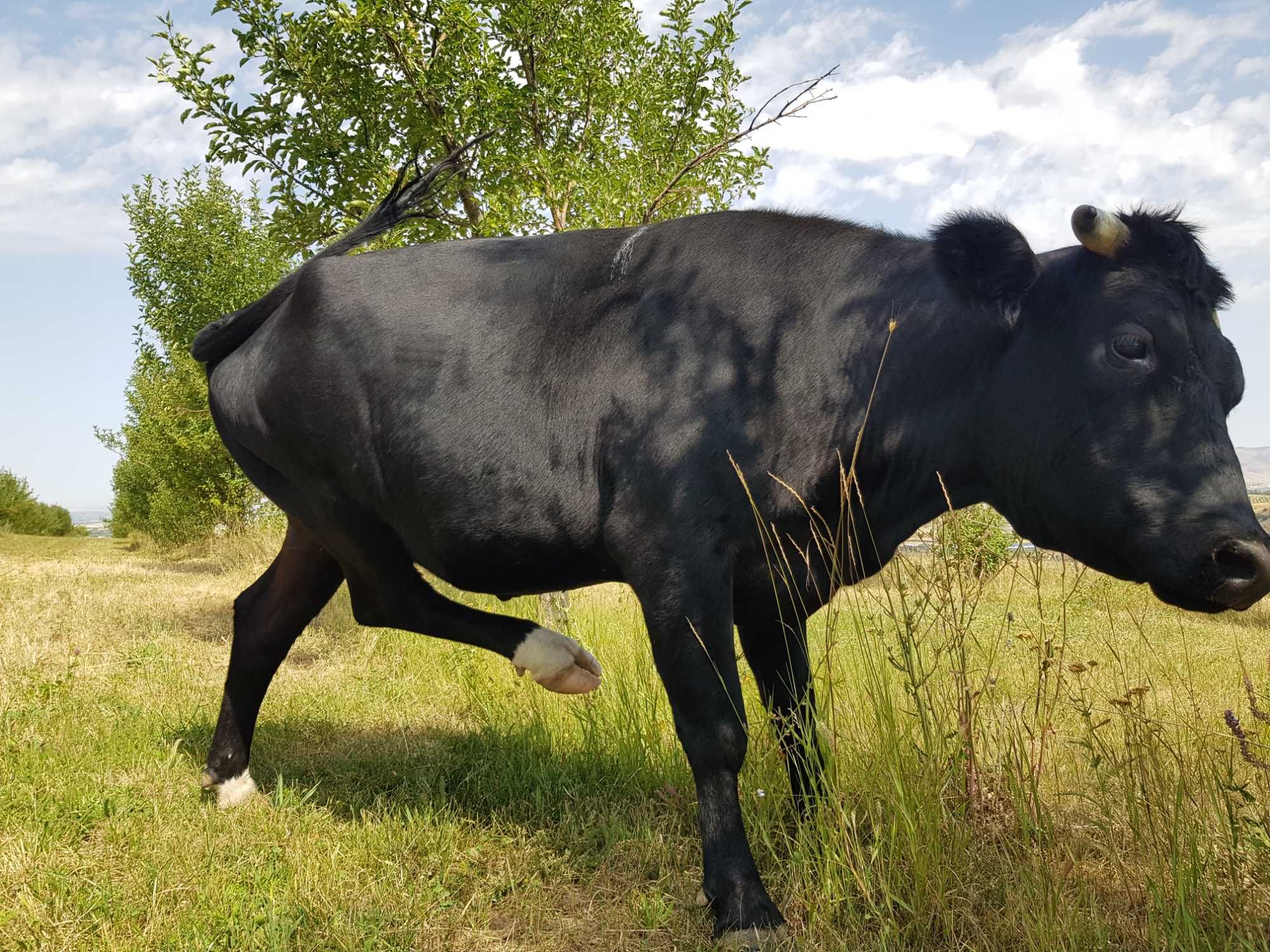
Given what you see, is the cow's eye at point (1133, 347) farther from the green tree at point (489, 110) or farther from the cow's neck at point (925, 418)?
the green tree at point (489, 110)

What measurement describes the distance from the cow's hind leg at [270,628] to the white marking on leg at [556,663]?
121 centimetres

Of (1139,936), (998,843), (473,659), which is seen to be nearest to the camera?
(1139,936)

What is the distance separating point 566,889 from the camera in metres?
3.39

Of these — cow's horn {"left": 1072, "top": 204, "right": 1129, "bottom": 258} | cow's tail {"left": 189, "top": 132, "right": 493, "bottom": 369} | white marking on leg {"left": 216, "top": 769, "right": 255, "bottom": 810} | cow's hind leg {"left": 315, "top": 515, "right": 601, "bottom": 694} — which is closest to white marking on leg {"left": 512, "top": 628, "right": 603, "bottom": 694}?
cow's hind leg {"left": 315, "top": 515, "right": 601, "bottom": 694}

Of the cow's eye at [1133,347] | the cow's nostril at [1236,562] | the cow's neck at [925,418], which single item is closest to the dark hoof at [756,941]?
the cow's neck at [925,418]

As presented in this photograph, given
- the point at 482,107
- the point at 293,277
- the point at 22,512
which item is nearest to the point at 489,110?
the point at 482,107

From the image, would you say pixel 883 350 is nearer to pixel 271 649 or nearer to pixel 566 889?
pixel 566 889

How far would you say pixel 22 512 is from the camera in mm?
39875

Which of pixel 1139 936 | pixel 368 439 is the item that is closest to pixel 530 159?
pixel 368 439

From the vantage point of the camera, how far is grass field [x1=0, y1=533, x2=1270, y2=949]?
9.22ft

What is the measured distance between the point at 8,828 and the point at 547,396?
2.50 m

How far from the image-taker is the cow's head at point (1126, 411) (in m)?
2.83

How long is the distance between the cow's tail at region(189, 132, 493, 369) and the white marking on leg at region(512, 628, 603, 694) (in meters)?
1.83

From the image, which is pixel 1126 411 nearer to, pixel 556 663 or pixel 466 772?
pixel 556 663
